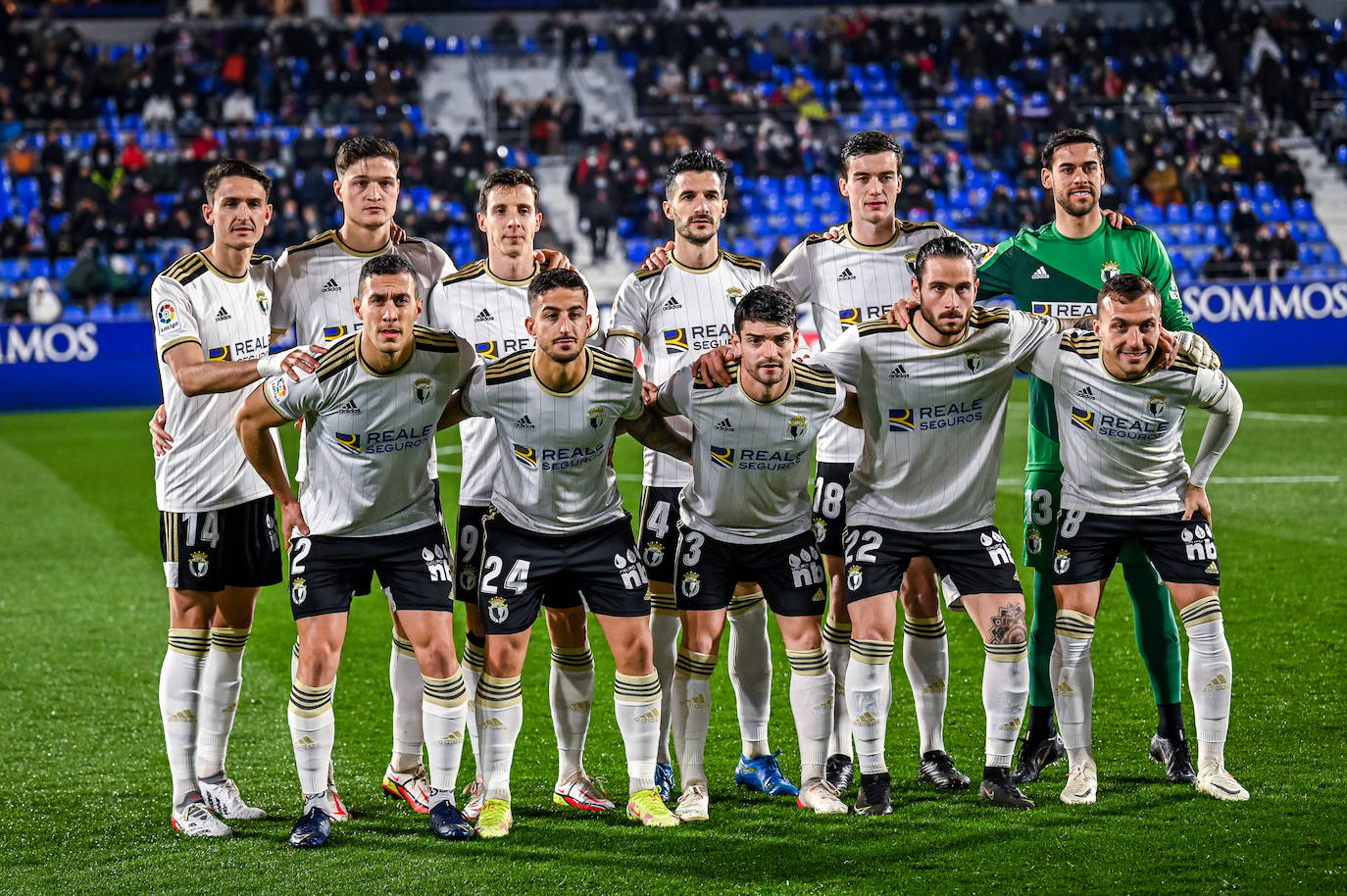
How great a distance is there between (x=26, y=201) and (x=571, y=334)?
69.7 feet

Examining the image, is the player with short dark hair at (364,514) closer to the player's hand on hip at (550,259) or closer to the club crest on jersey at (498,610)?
the club crest on jersey at (498,610)

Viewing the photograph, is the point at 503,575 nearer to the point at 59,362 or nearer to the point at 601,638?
the point at 601,638

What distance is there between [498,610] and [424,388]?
829 millimetres

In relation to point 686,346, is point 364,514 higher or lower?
lower

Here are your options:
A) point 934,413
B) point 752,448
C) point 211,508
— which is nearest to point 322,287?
point 211,508

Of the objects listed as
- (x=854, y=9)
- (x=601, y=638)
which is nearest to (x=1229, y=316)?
(x=854, y=9)

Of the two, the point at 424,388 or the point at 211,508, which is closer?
the point at 424,388

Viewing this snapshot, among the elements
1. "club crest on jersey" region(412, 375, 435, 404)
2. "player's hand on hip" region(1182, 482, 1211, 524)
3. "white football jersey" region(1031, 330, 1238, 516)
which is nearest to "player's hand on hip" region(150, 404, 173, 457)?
"club crest on jersey" region(412, 375, 435, 404)

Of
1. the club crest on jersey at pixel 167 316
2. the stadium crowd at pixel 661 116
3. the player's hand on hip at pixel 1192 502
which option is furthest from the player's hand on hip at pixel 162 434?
the stadium crowd at pixel 661 116

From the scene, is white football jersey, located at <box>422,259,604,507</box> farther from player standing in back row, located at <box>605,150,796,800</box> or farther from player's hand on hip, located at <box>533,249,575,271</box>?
player standing in back row, located at <box>605,150,796,800</box>

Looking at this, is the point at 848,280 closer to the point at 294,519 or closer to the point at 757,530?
the point at 757,530

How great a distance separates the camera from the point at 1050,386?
566 centimetres

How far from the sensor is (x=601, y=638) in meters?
8.34

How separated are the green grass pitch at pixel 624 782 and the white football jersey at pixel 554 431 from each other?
1149 millimetres
